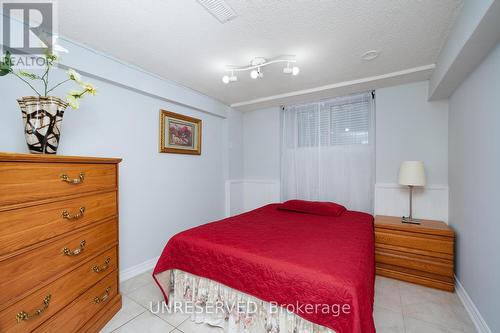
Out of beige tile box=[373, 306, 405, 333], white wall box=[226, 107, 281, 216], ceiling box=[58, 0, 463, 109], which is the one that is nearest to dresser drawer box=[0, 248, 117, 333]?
ceiling box=[58, 0, 463, 109]

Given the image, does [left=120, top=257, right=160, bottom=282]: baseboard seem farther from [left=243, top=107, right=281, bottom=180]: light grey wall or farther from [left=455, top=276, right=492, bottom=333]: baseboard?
[left=455, top=276, right=492, bottom=333]: baseboard

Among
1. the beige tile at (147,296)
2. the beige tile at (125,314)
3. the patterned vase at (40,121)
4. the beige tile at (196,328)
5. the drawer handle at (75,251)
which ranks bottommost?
the beige tile at (196,328)

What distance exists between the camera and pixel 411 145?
2.66m

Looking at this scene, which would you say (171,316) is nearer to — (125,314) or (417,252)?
(125,314)

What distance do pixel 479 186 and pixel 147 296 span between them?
2.99 m

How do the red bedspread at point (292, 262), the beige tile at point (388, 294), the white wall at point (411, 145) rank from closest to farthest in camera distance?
1. the red bedspread at point (292, 262)
2. the beige tile at point (388, 294)
3. the white wall at point (411, 145)

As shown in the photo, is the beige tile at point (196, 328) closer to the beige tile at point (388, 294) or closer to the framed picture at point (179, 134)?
the beige tile at point (388, 294)

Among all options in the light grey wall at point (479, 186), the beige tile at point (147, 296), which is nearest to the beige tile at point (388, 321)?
the light grey wall at point (479, 186)

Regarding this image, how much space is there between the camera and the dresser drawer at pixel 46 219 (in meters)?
1.04

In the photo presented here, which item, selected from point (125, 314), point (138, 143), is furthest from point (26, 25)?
point (125, 314)

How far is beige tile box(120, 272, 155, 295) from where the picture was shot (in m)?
2.12

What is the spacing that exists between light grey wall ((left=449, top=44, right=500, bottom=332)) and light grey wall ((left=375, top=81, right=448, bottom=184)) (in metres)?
0.32

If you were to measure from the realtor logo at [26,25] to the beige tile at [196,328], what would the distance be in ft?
7.07

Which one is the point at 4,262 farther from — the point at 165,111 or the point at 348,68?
the point at 348,68
